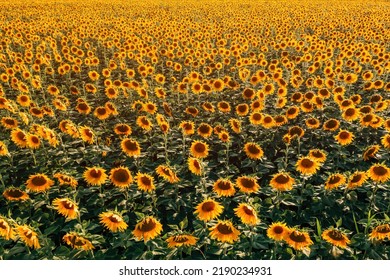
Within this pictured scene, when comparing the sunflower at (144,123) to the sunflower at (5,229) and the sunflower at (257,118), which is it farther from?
the sunflower at (5,229)

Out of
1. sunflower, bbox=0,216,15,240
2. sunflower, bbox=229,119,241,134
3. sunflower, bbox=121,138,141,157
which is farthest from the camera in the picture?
sunflower, bbox=229,119,241,134

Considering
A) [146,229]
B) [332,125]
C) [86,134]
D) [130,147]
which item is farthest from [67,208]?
[332,125]

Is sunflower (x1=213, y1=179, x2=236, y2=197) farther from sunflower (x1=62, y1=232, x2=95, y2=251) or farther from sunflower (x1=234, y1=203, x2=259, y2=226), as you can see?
sunflower (x1=62, y1=232, x2=95, y2=251)

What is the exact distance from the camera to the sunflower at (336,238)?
11.5ft

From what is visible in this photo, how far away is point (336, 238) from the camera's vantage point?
3.55m

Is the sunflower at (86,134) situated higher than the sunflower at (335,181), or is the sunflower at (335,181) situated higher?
the sunflower at (86,134)

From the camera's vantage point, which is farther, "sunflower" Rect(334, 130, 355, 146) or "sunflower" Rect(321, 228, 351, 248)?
"sunflower" Rect(334, 130, 355, 146)

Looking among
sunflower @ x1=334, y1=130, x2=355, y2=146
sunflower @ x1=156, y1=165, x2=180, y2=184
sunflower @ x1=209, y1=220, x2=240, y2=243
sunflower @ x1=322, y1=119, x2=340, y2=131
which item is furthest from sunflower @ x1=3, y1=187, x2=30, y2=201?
sunflower @ x1=322, y1=119, x2=340, y2=131

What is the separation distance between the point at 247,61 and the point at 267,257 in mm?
7489

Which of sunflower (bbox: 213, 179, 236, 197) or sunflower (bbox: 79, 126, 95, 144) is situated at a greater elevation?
sunflower (bbox: 79, 126, 95, 144)

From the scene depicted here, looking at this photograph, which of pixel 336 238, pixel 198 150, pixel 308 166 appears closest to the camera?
pixel 336 238

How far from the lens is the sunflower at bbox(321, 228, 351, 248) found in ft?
11.5

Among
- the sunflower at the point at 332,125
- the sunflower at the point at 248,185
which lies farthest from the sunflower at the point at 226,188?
the sunflower at the point at 332,125

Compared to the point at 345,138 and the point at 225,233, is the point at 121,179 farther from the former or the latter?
the point at 345,138
